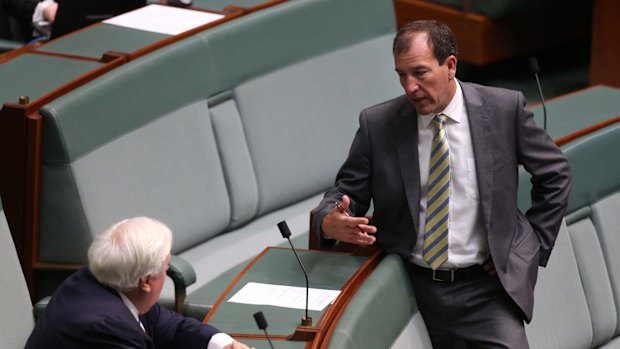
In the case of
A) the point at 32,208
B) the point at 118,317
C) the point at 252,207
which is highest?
the point at 118,317

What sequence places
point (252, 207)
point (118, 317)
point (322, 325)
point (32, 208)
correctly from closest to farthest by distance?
point (118, 317)
point (322, 325)
point (32, 208)
point (252, 207)

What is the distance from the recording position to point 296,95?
319cm

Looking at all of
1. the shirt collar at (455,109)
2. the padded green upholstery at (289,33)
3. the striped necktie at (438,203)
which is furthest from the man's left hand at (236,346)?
the padded green upholstery at (289,33)

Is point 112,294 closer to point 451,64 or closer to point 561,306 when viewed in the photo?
point 451,64

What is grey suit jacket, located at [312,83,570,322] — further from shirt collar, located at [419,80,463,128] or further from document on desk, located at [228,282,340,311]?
document on desk, located at [228,282,340,311]

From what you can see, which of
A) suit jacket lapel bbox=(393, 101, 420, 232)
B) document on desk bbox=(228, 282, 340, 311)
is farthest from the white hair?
suit jacket lapel bbox=(393, 101, 420, 232)

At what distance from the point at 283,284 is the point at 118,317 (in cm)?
42

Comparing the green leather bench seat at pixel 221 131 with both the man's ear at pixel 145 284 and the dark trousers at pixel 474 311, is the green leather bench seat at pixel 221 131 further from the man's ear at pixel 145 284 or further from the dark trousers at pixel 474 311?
the man's ear at pixel 145 284

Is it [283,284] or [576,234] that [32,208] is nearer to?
[283,284]

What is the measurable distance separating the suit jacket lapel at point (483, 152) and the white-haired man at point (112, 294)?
598 mm

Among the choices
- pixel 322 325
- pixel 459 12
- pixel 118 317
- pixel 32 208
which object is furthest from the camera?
pixel 459 12

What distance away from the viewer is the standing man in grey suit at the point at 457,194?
2047 millimetres

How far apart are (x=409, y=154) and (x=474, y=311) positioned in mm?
307

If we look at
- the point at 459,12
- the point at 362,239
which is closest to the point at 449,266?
the point at 362,239
